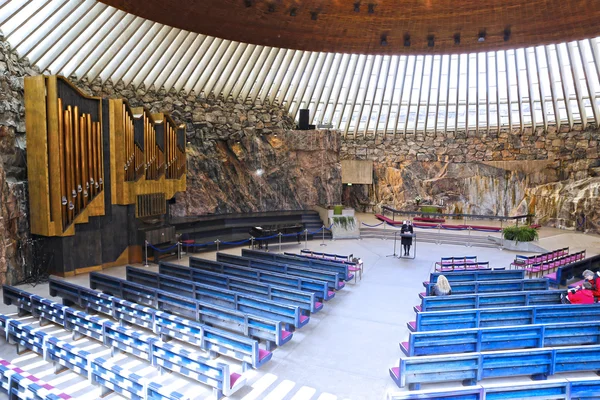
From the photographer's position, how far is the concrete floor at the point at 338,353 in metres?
4.57

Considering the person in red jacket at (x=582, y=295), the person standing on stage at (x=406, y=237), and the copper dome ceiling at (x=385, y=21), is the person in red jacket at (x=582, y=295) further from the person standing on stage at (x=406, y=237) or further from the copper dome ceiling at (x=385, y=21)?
the copper dome ceiling at (x=385, y=21)

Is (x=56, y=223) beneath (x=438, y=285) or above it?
above

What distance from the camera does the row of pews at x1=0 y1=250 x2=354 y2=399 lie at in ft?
14.1

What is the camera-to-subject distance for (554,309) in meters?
5.96

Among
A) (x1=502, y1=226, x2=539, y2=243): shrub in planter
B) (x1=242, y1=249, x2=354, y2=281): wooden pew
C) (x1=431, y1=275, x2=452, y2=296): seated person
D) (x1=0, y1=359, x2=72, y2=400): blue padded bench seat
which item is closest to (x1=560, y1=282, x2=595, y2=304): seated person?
(x1=431, y1=275, x2=452, y2=296): seated person

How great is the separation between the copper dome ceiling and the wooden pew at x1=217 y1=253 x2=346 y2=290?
6.50m

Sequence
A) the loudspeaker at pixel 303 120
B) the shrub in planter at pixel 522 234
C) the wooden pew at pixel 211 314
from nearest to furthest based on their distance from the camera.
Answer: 1. the wooden pew at pixel 211 314
2. the shrub in planter at pixel 522 234
3. the loudspeaker at pixel 303 120

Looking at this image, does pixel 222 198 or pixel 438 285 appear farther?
pixel 222 198

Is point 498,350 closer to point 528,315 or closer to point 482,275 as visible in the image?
point 528,315

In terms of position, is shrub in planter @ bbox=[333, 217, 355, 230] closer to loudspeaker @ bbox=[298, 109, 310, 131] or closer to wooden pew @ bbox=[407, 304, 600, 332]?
loudspeaker @ bbox=[298, 109, 310, 131]

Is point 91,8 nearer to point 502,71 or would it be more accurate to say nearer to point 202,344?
point 202,344

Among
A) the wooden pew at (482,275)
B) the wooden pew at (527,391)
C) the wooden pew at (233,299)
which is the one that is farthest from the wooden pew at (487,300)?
the wooden pew at (527,391)

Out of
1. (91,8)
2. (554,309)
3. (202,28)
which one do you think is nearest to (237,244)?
(202,28)

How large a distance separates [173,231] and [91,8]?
22.2 feet
